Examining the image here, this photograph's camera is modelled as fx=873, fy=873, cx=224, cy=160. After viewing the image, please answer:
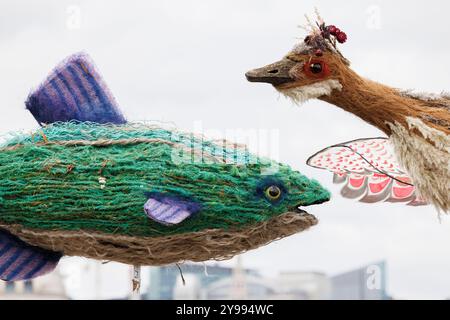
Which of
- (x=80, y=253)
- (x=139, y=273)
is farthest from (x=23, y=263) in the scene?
(x=139, y=273)

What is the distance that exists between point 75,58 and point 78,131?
43cm

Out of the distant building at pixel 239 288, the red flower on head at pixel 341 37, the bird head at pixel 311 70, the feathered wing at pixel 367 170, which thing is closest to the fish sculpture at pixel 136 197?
the feathered wing at pixel 367 170

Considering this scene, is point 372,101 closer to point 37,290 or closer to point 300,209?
point 300,209

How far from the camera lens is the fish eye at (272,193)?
424 centimetres

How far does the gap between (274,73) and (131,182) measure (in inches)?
34.1

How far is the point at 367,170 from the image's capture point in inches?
178

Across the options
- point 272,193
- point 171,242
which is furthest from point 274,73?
point 171,242

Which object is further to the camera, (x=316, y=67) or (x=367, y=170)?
(x=367, y=170)

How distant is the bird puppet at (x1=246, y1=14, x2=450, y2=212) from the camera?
154 inches

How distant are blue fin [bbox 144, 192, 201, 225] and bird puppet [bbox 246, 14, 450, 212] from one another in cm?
67

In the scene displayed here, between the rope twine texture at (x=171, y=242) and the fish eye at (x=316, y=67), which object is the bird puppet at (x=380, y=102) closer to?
the fish eye at (x=316, y=67)

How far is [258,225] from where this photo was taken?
14.0 ft

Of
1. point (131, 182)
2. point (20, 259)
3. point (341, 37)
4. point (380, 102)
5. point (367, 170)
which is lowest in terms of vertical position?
point (20, 259)

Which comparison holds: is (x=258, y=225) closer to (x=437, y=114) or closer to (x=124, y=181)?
(x=124, y=181)
